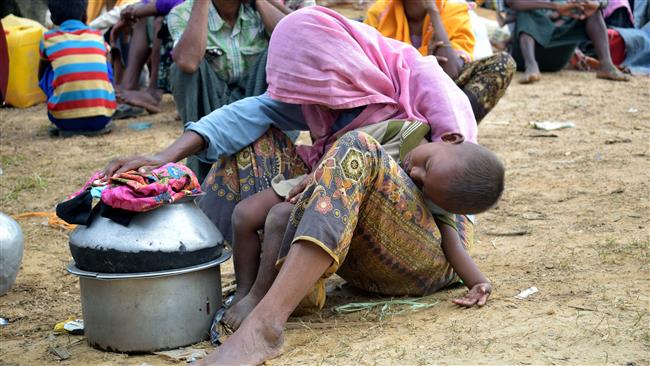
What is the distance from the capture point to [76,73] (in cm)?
691

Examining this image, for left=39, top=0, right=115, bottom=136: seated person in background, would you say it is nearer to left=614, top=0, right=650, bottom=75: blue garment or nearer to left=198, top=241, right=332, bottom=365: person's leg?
left=198, top=241, right=332, bottom=365: person's leg

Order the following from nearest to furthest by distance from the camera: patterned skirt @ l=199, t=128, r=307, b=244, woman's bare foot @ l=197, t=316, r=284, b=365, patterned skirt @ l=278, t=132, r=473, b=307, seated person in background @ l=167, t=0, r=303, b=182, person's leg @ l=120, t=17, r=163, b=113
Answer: woman's bare foot @ l=197, t=316, r=284, b=365 → patterned skirt @ l=278, t=132, r=473, b=307 → patterned skirt @ l=199, t=128, r=307, b=244 → seated person in background @ l=167, t=0, r=303, b=182 → person's leg @ l=120, t=17, r=163, b=113

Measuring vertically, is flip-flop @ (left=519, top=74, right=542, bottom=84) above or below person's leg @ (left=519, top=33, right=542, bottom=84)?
below

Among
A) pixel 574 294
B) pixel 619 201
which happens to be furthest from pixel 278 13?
pixel 574 294

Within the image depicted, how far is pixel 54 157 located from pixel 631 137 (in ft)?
13.6

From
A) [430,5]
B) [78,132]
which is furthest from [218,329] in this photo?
[78,132]

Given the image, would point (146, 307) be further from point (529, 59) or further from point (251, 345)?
point (529, 59)

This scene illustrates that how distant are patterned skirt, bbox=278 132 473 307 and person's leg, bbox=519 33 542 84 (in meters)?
5.61

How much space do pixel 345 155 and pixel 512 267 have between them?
1.18 metres

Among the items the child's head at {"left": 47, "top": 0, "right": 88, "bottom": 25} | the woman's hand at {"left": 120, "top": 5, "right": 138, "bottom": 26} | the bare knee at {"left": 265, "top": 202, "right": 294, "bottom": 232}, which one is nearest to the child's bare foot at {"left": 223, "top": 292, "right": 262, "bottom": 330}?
the bare knee at {"left": 265, "top": 202, "right": 294, "bottom": 232}

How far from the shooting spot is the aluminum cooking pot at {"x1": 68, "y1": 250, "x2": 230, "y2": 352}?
2.78 m

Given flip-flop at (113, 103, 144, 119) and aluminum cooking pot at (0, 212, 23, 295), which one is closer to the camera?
aluminum cooking pot at (0, 212, 23, 295)

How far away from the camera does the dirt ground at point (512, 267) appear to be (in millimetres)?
2648

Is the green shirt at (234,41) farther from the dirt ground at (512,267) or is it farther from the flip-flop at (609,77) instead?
the flip-flop at (609,77)
